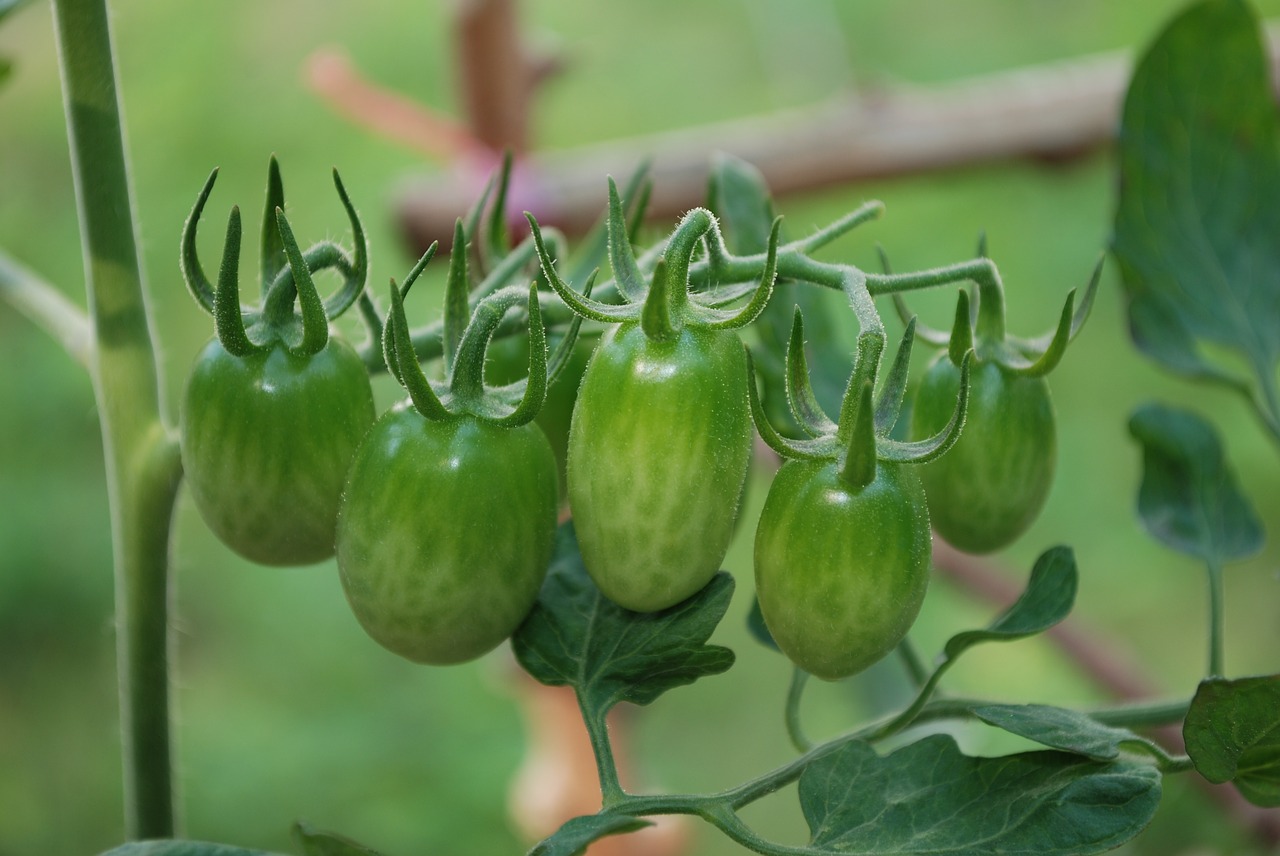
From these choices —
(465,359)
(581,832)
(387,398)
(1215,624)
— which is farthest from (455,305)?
(387,398)

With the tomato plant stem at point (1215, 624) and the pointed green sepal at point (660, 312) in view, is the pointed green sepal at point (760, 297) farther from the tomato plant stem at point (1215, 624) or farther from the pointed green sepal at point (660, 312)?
the tomato plant stem at point (1215, 624)

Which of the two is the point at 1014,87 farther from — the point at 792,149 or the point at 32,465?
the point at 32,465

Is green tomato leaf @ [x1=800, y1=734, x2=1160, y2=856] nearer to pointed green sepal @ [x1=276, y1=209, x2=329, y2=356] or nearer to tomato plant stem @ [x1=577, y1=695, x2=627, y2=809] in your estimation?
tomato plant stem @ [x1=577, y1=695, x2=627, y2=809]

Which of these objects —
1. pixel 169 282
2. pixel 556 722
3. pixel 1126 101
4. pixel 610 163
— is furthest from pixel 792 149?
pixel 169 282

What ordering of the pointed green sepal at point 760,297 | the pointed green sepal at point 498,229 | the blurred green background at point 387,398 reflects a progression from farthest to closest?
the blurred green background at point 387,398 < the pointed green sepal at point 498,229 < the pointed green sepal at point 760,297

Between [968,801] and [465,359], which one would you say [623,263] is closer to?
[465,359]

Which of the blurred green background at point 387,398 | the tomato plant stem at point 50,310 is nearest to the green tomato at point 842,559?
the tomato plant stem at point 50,310

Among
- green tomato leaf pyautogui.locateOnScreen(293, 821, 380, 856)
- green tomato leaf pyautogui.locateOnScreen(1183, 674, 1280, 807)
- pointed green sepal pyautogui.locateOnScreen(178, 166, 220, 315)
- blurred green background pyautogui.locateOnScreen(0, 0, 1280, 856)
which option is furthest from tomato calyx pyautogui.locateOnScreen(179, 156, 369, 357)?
blurred green background pyautogui.locateOnScreen(0, 0, 1280, 856)
